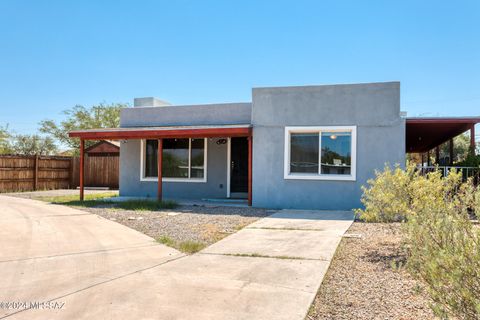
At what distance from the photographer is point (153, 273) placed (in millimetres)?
4980

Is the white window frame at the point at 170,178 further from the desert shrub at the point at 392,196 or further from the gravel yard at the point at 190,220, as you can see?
the desert shrub at the point at 392,196

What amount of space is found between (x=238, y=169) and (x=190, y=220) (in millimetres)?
5213

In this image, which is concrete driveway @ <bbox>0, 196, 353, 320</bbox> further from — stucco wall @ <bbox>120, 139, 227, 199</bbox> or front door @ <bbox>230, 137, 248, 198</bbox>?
stucco wall @ <bbox>120, 139, 227, 199</bbox>

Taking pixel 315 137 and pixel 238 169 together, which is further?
pixel 238 169

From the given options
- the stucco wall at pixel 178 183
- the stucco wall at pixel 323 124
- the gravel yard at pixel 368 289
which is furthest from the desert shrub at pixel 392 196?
the stucco wall at pixel 178 183

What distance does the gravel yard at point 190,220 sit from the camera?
7.75 meters

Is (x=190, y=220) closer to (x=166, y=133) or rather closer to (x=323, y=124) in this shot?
(x=166, y=133)

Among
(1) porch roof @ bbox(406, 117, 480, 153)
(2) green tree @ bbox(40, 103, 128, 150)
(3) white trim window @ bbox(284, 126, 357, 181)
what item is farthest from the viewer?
(2) green tree @ bbox(40, 103, 128, 150)

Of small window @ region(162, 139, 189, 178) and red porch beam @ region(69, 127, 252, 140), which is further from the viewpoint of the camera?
small window @ region(162, 139, 189, 178)

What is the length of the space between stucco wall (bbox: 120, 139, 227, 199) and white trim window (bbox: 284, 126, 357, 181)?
11.0 feet

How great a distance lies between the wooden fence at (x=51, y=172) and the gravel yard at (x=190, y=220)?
31.8ft

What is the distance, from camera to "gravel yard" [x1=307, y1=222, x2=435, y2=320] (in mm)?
3703

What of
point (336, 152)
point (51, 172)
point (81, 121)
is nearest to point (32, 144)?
point (81, 121)

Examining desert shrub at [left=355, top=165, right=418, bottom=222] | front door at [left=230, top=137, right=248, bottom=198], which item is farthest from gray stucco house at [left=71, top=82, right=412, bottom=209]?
desert shrub at [left=355, top=165, right=418, bottom=222]
